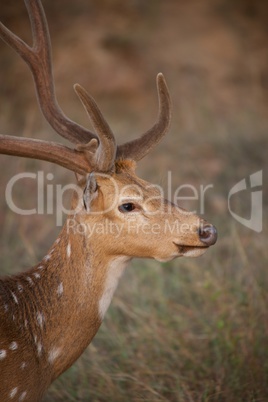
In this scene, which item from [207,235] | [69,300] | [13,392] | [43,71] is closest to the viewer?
[13,392]

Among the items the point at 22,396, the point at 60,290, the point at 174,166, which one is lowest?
the point at 22,396

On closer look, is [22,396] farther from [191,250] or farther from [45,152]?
[45,152]

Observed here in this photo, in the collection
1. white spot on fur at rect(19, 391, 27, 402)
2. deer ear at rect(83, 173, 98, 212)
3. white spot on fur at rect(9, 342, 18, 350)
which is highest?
deer ear at rect(83, 173, 98, 212)

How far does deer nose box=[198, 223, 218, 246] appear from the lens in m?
3.12

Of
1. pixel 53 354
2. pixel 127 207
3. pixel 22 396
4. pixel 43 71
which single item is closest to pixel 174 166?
pixel 43 71

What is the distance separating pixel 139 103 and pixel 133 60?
0.84 meters

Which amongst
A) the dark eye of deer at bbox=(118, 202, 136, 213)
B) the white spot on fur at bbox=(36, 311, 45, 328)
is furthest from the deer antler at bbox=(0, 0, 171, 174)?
the white spot on fur at bbox=(36, 311, 45, 328)

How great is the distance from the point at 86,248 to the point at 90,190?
33 cm

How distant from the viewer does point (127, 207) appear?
3.22 metres

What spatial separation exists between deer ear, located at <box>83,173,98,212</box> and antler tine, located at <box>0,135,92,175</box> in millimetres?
109

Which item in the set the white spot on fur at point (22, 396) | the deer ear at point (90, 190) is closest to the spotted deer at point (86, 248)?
the deer ear at point (90, 190)

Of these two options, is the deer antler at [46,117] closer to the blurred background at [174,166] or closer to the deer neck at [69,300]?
the deer neck at [69,300]

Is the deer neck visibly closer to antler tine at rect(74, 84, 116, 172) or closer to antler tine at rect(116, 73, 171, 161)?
antler tine at rect(74, 84, 116, 172)

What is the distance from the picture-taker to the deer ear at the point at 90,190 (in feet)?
10.4
